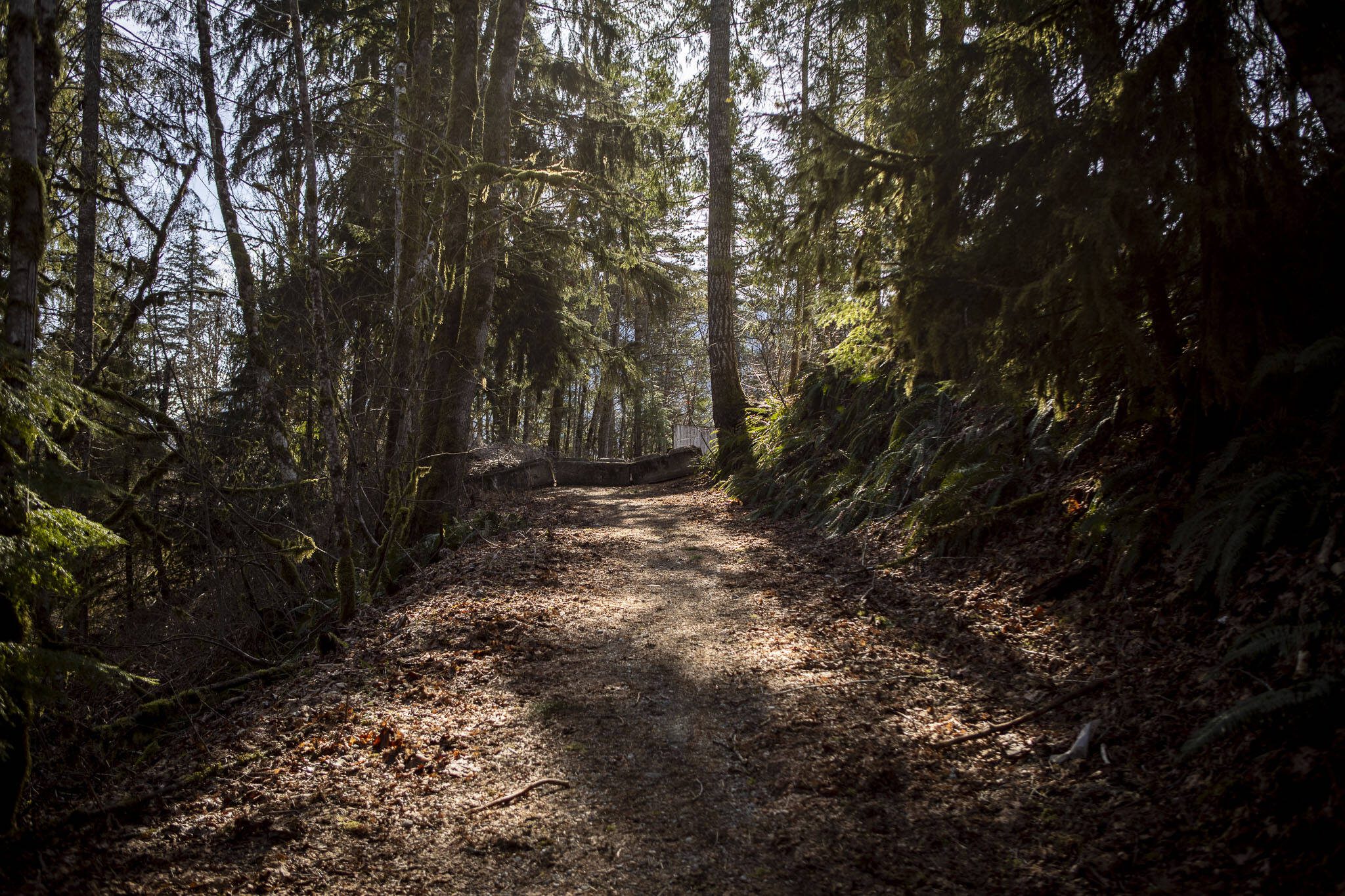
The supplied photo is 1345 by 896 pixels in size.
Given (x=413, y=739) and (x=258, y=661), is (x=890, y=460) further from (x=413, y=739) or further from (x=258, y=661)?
(x=258, y=661)

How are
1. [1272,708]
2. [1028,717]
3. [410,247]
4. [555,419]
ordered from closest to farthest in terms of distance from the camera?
[1272,708] < [1028,717] < [410,247] < [555,419]

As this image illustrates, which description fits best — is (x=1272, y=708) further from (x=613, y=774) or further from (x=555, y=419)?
(x=555, y=419)

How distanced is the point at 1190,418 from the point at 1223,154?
4.81 feet

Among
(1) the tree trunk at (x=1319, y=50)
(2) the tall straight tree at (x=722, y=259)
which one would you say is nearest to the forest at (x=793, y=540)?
(1) the tree trunk at (x=1319, y=50)

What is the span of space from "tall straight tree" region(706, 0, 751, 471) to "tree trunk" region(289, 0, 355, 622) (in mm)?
7712

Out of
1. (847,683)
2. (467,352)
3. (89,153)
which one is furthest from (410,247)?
(847,683)

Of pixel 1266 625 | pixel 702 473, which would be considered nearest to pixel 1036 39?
pixel 1266 625

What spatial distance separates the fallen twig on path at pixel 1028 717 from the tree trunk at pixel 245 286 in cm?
501

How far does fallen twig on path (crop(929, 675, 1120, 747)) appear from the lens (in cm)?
323

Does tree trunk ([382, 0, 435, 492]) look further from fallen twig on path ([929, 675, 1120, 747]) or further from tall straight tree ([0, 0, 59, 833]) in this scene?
fallen twig on path ([929, 675, 1120, 747])

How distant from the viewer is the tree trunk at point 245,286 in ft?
18.5

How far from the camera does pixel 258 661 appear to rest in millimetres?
5098

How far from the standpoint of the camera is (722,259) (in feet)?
41.1

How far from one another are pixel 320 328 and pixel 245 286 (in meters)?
3.81
